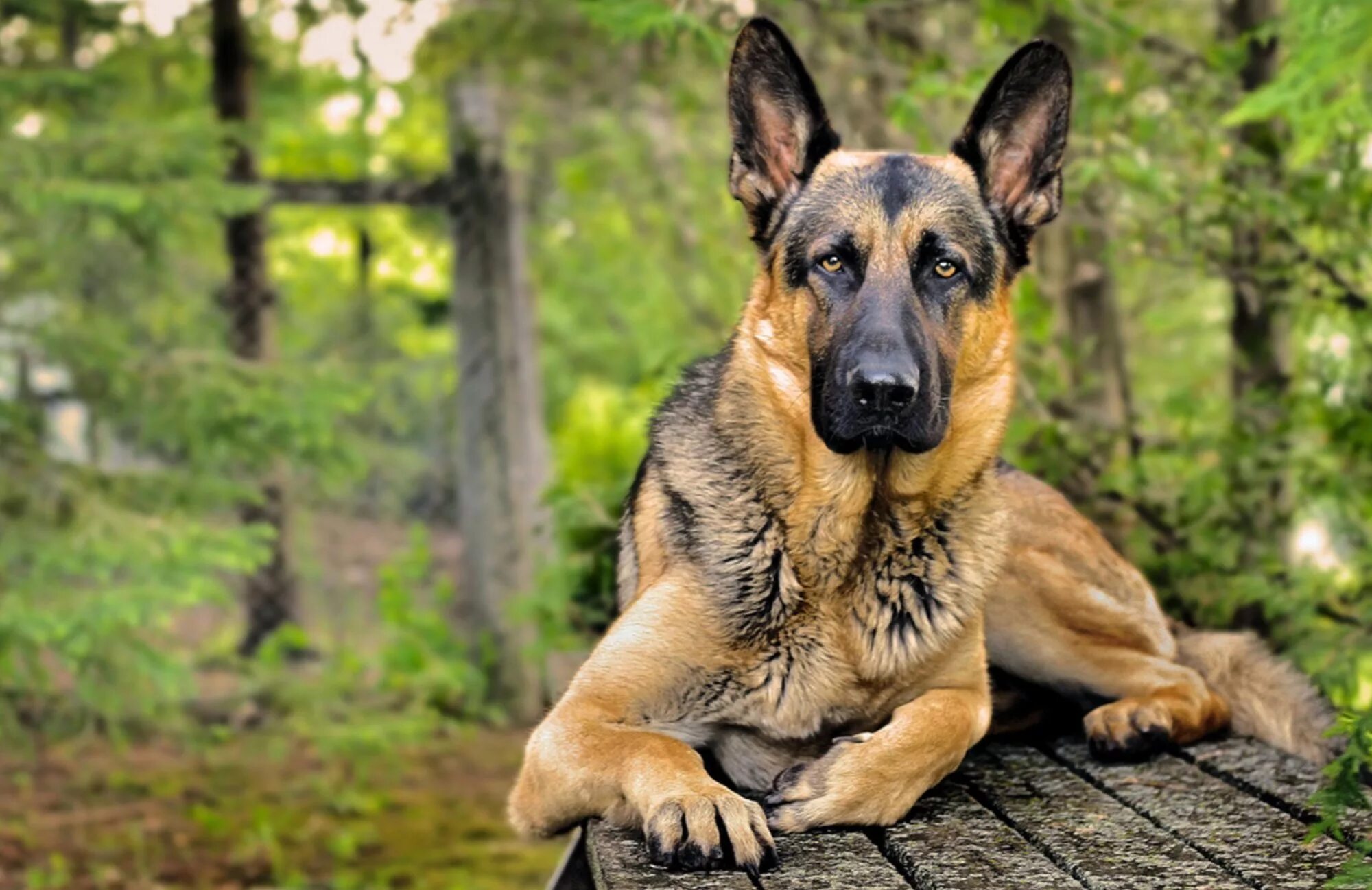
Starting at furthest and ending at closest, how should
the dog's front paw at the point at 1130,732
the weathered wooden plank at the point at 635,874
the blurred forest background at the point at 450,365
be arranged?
the blurred forest background at the point at 450,365 → the dog's front paw at the point at 1130,732 → the weathered wooden plank at the point at 635,874

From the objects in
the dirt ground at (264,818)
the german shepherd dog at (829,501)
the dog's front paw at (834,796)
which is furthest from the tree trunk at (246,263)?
the dog's front paw at (834,796)

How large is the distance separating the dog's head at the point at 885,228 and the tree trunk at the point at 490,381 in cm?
514

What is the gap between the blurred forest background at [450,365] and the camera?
226 inches

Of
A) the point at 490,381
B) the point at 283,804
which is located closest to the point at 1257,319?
the point at 490,381

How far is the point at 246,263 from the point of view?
27.4 ft

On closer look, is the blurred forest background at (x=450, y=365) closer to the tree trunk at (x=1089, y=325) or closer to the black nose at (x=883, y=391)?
the tree trunk at (x=1089, y=325)

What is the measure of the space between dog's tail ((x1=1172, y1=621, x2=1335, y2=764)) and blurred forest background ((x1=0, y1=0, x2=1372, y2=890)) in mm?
968

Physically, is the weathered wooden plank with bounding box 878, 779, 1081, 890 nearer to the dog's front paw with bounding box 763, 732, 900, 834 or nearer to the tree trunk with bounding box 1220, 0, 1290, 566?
the dog's front paw with bounding box 763, 732, 900, 834

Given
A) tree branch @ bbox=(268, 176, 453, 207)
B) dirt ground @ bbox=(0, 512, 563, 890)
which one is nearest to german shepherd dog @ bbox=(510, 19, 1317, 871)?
dirt ground @ bbox=(0, 512, 563, 890)

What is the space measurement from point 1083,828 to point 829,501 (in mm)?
933

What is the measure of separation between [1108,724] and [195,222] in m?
5.21

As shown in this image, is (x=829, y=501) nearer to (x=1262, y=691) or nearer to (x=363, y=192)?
(x=1262, y=691)

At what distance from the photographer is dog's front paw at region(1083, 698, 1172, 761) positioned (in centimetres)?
404

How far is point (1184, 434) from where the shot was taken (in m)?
6.30
